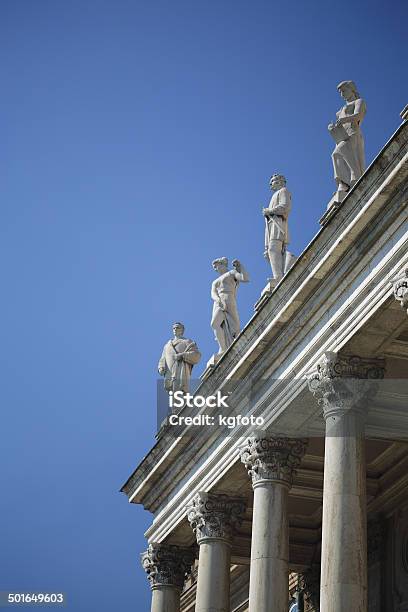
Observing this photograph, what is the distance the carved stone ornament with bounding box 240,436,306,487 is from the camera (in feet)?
115

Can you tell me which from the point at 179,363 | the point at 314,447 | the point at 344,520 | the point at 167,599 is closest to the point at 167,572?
the point at 167,599

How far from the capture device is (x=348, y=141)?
33.8 meters

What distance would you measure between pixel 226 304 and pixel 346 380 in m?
11.6

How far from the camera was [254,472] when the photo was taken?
116ft

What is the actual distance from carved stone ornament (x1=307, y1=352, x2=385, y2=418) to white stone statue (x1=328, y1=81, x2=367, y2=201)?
15.1ft

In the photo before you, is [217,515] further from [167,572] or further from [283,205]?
[283,205]

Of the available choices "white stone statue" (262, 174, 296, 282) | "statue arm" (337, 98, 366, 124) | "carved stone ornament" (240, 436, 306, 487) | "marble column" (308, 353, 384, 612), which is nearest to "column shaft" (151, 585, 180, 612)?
"carved stone ornament" (240, 436, 306, 487)

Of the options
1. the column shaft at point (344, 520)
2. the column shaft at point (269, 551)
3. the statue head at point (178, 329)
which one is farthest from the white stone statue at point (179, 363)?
the column shaft at point (344, 520)

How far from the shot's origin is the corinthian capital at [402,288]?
2795cm

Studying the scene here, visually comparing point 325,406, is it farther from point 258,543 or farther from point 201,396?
point 201,396

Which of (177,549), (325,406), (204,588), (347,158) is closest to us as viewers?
(325,406)

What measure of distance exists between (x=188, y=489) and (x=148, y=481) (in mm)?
3677

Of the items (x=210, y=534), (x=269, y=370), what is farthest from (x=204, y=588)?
(x=269, y=370)

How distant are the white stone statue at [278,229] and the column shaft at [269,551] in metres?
6.75
